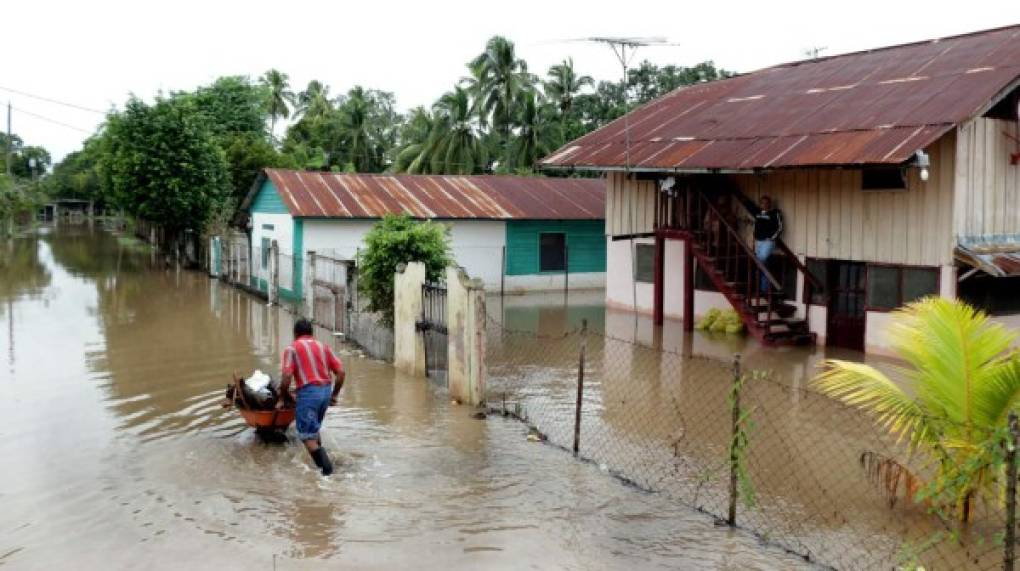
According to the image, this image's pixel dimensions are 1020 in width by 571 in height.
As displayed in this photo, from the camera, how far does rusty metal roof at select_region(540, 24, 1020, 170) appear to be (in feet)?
50.6

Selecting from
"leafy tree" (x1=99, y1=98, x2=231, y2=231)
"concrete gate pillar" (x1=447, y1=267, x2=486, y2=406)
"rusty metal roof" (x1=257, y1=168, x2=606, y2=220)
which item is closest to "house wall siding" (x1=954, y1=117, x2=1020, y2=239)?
"concrete gate pillar" (x1=447, y1=267, x2=486, y2=406)

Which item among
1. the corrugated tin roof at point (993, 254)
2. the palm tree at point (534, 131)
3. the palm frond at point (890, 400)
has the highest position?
the palm tree at point (534, 131)

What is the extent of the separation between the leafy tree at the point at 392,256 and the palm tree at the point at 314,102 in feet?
162

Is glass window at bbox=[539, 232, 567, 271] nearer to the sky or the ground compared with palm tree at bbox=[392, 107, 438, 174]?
nearer to the ground

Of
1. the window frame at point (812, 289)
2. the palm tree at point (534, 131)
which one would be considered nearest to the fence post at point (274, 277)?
the window frame at point (812, 289)

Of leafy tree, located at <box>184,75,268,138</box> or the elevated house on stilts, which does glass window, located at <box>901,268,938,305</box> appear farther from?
leafy tree, located at <box>184,75,268,138</box>

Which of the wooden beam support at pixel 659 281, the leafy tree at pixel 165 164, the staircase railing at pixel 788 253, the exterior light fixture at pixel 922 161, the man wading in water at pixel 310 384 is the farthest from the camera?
the leafy tree at pixel 165 164

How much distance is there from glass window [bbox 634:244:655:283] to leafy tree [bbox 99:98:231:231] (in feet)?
57.7

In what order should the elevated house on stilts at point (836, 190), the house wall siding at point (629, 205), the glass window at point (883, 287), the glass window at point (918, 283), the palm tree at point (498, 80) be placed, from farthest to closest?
the palm tree at point (498, 80) < the house wall siding at point (629, 205) < the glass window at point (883, 287) < the glass window at point (918, 283) < the elevated house on stilts at point (836, 190)

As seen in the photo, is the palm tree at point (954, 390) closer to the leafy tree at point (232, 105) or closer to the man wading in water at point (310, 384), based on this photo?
the man wading in water at point (310, 384)

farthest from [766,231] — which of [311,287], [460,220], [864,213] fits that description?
[460,220]

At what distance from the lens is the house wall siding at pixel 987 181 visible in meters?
15.4

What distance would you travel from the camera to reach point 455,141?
148 ft

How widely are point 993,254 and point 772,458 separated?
25.9 ft
